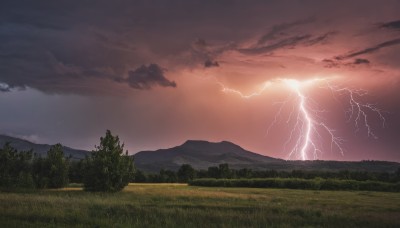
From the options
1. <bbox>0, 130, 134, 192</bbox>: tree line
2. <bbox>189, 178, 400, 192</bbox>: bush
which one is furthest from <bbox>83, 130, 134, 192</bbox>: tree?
<bbox>189, 178, 400, 192</bbox>: bush

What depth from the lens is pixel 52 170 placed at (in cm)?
6719

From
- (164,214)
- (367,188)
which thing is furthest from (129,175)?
(367,188)

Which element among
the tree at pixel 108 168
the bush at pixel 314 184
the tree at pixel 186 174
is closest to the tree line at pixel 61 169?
the tree at pixel 108 168

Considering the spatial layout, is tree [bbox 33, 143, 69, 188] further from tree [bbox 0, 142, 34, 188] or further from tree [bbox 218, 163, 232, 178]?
tree [bbox 218, 163, 232, 178]

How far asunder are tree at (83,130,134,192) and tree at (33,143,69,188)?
6230 mm

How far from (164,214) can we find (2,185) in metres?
45.3

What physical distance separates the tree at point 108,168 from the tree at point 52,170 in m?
6.23

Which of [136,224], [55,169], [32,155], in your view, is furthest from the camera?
[32,155]

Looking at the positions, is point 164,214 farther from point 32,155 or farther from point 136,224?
point 32,155

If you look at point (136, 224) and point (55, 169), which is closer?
point (136, 224)

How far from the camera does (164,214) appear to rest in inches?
1094

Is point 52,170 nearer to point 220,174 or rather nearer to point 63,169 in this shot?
point 63,169

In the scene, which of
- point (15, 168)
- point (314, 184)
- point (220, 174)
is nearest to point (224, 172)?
point (220, 174)

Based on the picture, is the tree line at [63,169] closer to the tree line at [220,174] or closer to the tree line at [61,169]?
the tree line at [61,169]
